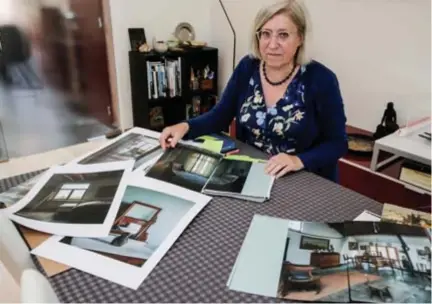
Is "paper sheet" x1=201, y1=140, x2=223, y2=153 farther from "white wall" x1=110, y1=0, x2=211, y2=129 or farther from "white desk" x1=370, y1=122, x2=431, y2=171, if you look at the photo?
"white wall" x1=110, y1=0, x2=211, y2=129

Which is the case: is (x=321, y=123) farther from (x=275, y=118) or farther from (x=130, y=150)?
(x=130, y=150)

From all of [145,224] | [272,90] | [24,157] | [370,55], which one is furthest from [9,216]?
[24,157]

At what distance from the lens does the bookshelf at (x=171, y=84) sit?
304 cm

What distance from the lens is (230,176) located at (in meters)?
1.05

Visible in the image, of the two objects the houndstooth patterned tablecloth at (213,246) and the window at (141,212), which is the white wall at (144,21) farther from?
the window at (141,212)

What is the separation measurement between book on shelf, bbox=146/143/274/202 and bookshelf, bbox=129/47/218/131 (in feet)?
6.47

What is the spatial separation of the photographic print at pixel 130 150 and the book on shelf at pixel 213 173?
2.0 inches

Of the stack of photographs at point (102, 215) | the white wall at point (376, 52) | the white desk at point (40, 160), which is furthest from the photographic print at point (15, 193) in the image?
the white wall at point (376, 52)

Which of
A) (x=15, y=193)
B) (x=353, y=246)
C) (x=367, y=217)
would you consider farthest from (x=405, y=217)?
(x=15, y=193)

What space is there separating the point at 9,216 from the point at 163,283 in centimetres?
41

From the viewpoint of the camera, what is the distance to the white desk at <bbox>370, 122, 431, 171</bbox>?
1.67 m

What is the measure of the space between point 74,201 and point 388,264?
68 centimetres

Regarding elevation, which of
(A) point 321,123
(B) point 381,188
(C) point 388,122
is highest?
(A) point 321,123

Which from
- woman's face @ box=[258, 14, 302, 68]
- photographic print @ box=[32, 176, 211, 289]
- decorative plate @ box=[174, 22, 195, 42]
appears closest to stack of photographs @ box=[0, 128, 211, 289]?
photographic print @ box=[32, 176, 211, 289]
